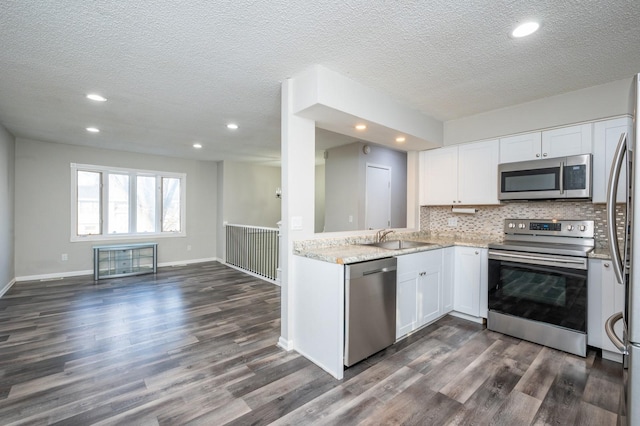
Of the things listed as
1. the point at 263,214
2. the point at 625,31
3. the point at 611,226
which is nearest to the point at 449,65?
the point at 625,31

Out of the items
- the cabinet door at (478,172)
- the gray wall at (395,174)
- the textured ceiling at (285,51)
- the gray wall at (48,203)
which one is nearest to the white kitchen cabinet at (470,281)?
the cabinet door at (478,172)

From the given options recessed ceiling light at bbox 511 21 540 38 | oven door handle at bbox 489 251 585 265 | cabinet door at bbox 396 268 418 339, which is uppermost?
recessed ceiling light at bbox 511 21 540 38

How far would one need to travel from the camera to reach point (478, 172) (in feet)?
11.9

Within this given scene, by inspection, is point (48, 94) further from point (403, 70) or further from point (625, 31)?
point (625, 31)

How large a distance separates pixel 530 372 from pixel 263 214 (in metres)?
6.45

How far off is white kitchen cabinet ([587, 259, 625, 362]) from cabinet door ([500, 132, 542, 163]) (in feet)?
4.12

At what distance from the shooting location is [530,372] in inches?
91.1

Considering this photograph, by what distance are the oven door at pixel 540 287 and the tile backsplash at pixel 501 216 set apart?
2.32ft

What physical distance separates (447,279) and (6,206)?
21.2 ft

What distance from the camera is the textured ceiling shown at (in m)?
1.75

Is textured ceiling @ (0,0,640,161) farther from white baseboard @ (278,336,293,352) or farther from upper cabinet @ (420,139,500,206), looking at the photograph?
white baseboard @ (278,336,293,352)

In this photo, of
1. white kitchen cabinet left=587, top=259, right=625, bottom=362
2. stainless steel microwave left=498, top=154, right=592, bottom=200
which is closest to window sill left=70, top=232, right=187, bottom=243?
stainless steel microwave left=498, top=154, right=592, bottom=200

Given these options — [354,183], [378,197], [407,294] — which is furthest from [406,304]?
[378,197]

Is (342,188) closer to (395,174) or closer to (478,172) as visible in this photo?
(395,174)
